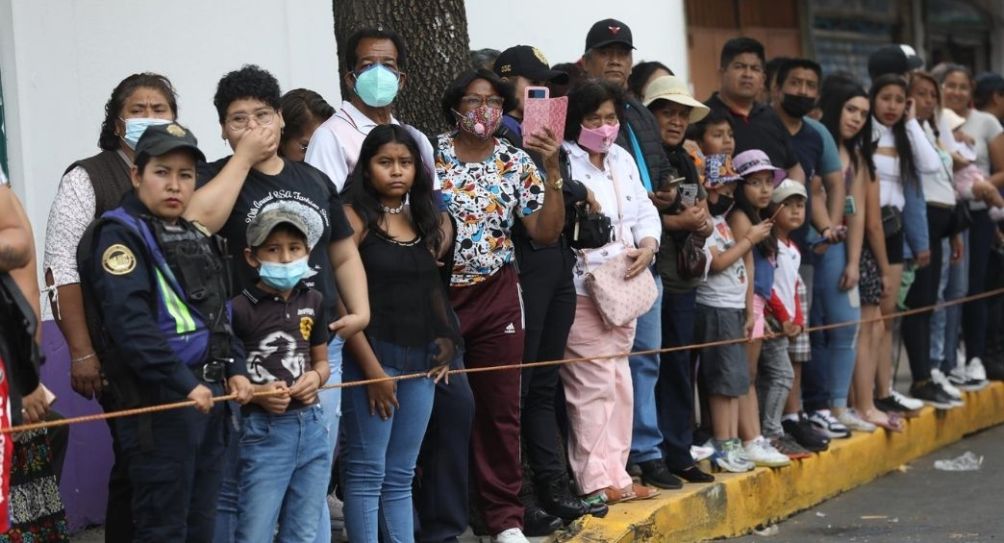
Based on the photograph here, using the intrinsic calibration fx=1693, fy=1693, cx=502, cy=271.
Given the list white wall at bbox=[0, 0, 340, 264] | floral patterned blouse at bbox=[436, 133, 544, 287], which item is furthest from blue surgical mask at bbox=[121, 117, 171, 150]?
white wall at bbox=[0, 0, 340, 264]

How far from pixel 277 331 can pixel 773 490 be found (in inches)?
163

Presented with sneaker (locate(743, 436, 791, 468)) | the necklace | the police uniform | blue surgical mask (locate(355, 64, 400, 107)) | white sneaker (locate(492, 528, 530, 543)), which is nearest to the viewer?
the police uniform

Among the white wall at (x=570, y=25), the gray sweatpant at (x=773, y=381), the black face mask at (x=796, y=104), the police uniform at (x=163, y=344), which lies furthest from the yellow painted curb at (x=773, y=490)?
the white wall at (x=570, y=25)

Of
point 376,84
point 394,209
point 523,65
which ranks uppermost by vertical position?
point 523,65

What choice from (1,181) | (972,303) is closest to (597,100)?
(1,181)

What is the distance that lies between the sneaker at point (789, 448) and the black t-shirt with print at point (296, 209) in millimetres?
4029

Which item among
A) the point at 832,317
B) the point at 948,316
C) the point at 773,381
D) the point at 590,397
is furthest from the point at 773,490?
the point at 948,316

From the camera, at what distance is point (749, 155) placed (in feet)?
29.4

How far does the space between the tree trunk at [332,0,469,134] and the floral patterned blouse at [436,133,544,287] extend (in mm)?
556

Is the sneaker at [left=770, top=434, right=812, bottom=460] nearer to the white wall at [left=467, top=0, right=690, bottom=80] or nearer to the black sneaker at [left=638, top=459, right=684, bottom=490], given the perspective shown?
the black sneaker at [left=638, top=459, right=684, bottom=490]

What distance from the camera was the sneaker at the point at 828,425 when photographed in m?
10.1

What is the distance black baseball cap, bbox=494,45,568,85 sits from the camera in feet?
24.5

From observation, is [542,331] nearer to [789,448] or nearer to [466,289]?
[466,289]

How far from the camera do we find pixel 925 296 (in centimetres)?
1153
